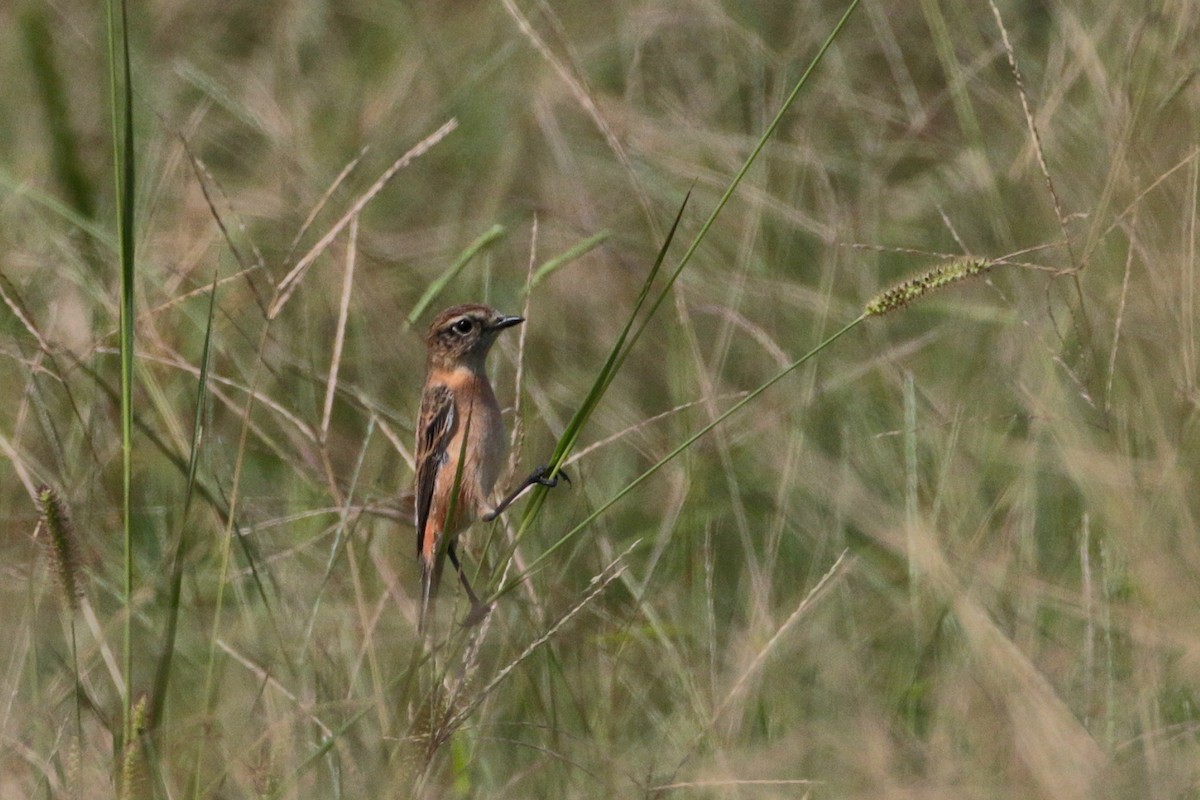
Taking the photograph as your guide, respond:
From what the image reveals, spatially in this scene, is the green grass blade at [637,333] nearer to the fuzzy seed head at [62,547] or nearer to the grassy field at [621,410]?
the grassy field at [621,410]

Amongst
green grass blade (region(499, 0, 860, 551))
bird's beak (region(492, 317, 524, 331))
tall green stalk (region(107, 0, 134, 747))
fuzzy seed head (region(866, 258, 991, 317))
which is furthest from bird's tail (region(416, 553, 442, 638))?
fuzzy seed head (region(866, 258, 991, 317))

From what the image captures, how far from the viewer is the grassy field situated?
351 cm

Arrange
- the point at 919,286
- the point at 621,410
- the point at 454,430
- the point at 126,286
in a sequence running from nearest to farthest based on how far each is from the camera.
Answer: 1. the point at 919,286
2. the point at 126,286
3. the point at 454,430
4. the point at 621,410

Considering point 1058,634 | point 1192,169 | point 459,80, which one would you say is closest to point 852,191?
point 459,80

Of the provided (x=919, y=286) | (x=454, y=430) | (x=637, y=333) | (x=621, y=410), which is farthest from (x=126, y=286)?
(x=621, y=410)

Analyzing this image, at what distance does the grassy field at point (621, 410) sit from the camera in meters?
3.51

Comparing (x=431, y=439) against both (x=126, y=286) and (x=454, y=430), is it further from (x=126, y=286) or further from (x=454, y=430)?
(x=126, y=286)

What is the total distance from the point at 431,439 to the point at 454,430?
105 millimetres

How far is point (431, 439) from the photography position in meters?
5.35

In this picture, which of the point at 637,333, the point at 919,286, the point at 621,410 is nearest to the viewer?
the point at 919,286

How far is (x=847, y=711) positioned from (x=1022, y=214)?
10.3ft

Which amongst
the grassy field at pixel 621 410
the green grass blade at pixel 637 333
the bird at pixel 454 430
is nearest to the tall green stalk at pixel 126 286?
the grassy field at pixel 621 410

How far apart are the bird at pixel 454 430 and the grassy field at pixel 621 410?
0.15m

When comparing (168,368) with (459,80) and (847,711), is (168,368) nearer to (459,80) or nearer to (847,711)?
(459,80)
